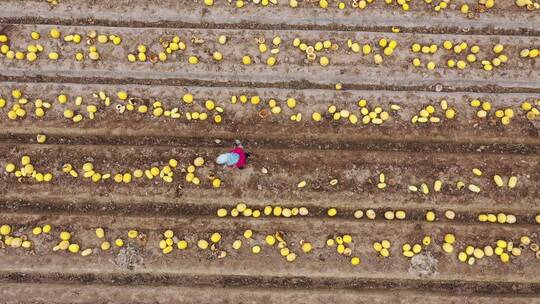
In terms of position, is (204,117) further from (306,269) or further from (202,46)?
(306,269)

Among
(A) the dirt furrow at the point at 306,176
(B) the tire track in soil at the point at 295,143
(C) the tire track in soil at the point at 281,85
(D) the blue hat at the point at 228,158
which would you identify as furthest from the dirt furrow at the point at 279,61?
(D) the blue hat at the point at 228,158

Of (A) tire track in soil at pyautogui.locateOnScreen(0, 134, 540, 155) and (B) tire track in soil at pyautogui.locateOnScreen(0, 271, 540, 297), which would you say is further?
(A) tire track in soil at pyautogui.locateOnScreen(0, 134, 540, 155)

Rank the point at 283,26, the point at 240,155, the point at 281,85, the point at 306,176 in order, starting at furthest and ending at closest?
the point at 283,26 < the point at 281,85 < the point at 306,176 < the point at 240,155

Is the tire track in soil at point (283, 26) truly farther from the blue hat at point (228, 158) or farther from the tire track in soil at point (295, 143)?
the blue hat at point (228, 158)

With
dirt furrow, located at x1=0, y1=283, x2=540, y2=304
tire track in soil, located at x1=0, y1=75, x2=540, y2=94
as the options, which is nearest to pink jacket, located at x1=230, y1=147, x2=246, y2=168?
tire track in soil, located at x1=0, y1=75, x2=540, y2=94

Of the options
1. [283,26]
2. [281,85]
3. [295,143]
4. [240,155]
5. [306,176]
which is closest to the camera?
[240,155]

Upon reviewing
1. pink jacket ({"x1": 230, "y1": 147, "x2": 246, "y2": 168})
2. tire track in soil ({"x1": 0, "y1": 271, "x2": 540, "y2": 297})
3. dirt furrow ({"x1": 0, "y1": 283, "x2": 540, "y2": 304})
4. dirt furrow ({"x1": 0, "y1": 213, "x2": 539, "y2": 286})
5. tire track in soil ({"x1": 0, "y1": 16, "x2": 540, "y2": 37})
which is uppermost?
tire track in soil ({"x1": 0, "y1": 16, "x2": 540, "y2": 37})

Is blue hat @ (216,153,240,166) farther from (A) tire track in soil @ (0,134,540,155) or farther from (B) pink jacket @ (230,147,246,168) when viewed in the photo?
(A) tire track in soil @ (0,134,540,155)

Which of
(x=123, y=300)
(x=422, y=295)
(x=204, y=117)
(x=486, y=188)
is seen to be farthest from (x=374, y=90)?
(x=123, y=300)

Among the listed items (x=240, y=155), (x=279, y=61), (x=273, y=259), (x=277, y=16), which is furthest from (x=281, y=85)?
(x=273, y=259)

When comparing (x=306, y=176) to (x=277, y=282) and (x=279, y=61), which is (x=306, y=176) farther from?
(x=279, y=61)

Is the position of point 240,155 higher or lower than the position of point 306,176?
higher
